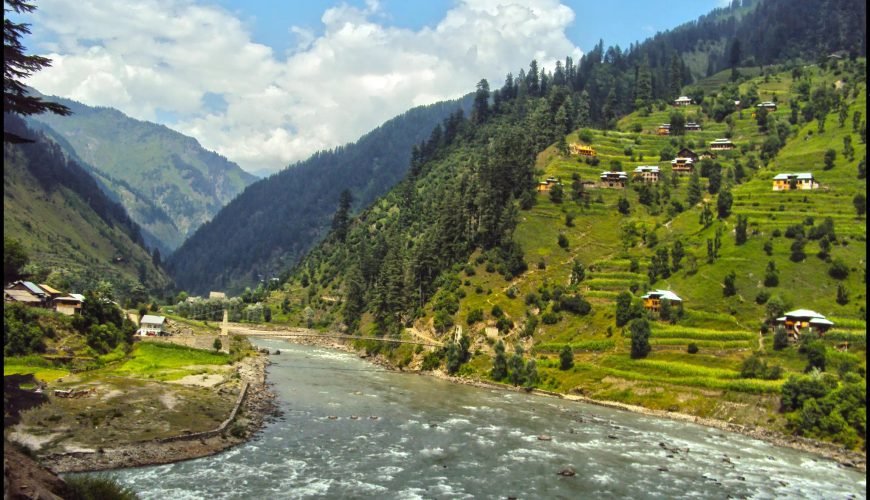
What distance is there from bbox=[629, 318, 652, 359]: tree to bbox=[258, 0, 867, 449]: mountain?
236mm

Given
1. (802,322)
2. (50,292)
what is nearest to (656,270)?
(802,322)

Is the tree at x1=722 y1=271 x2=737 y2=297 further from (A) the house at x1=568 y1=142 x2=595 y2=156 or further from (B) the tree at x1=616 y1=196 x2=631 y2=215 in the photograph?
(A) the house at x1=568 y1=142 x2=595 y2=156

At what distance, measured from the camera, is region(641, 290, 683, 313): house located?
104438 mm

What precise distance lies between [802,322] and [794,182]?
4898 cm

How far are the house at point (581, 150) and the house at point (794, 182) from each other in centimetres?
5576

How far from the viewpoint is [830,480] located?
186ft

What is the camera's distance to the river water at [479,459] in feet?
155

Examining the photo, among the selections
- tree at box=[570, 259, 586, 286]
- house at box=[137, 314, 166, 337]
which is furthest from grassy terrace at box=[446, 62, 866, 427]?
house at box=[137, 314, 166, 337]

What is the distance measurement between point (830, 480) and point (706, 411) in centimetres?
2563

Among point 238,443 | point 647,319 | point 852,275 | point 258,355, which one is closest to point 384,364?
point 258,355

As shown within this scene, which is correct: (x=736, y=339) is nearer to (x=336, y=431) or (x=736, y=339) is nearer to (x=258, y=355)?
(x=336, y=431)

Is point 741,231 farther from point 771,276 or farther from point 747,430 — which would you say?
point 747,430

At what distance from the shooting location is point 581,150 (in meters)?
177

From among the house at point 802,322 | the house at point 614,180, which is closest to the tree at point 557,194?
the house at point 614,180
